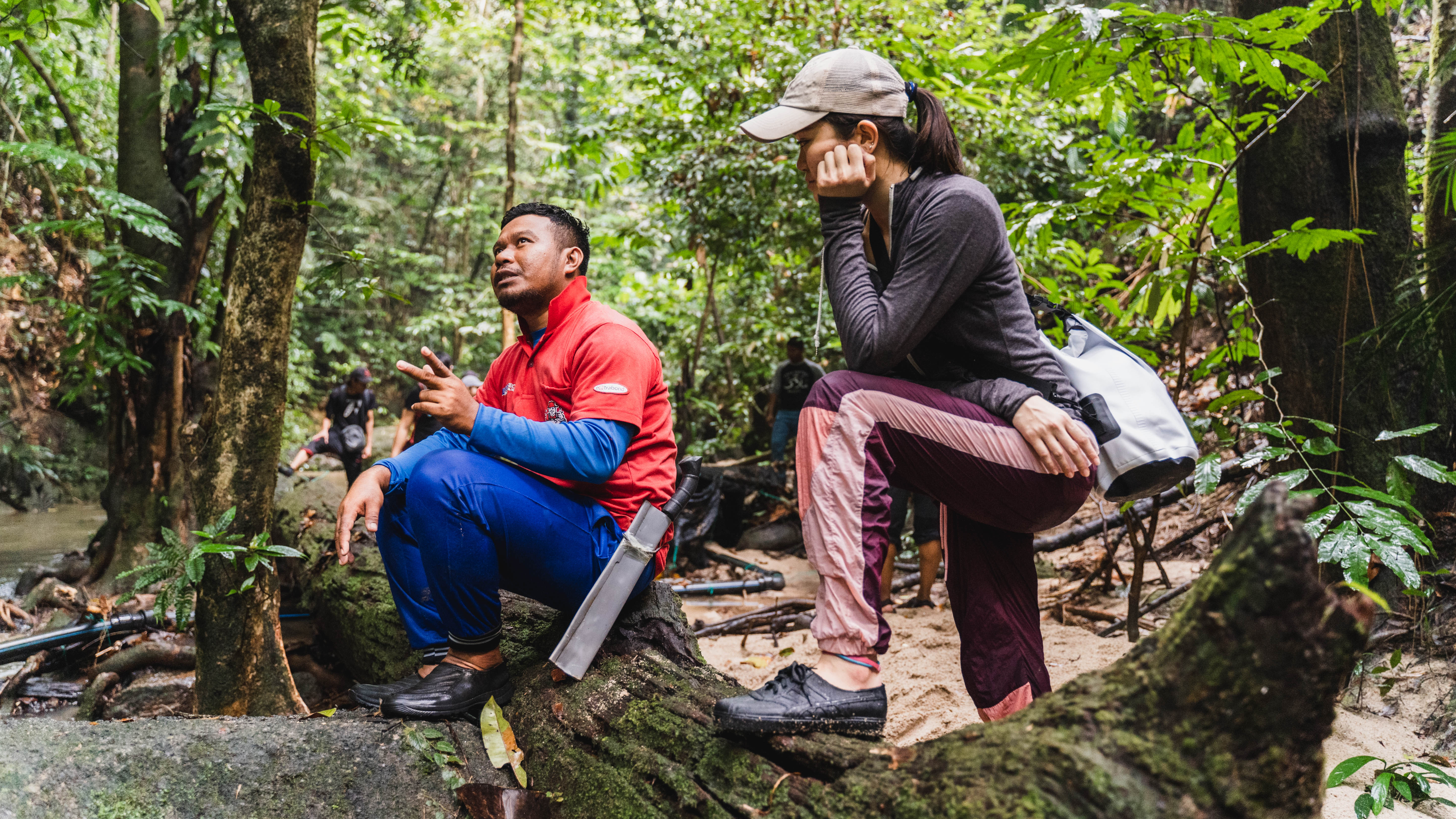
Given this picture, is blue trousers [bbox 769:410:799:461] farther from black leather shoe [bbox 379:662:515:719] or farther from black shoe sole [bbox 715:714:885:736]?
black shoe sole [bbox 715:714:885:736]

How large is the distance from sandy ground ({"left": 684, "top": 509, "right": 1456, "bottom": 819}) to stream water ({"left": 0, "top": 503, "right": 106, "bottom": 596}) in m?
6.57

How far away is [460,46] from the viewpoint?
16.5m

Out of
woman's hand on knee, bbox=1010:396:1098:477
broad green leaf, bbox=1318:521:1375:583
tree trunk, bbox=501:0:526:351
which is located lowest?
broad green leaf, bbox=1318:521:1375:583

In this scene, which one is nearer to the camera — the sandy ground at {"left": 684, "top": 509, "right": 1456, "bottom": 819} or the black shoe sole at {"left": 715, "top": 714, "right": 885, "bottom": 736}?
the black shoe sole at {"left": 715, "top": 714, "right": 885, "bottom": 736}

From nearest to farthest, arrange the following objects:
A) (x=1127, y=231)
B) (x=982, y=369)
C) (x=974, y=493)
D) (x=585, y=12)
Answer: (x=974, y=493)
(x=982, y=369)
(x=1127, y=231)
(x=585, y=12)

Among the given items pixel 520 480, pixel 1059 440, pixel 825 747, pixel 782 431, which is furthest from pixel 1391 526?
pixel 782 431

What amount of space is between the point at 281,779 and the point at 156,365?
18.7ft

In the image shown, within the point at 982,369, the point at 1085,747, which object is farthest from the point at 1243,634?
the point at 982,369

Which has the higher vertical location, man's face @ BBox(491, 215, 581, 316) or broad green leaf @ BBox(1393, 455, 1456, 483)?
man's face @ BBox(491, 215, 581, 316)

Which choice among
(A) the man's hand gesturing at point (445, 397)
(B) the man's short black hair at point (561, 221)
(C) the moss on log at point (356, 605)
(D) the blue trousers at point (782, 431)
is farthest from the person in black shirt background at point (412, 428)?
(A) the man's hand gesturing at point (445, 397)

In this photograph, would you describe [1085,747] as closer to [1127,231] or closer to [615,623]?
[615,623]

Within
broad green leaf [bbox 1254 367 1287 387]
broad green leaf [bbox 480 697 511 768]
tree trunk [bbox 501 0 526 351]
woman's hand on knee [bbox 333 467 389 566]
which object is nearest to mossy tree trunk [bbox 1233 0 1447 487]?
broad green leaf [bbox 1254 367 1287 387]

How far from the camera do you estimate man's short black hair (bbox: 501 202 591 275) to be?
257 centimetres

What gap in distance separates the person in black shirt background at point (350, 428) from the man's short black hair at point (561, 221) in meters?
6.68
